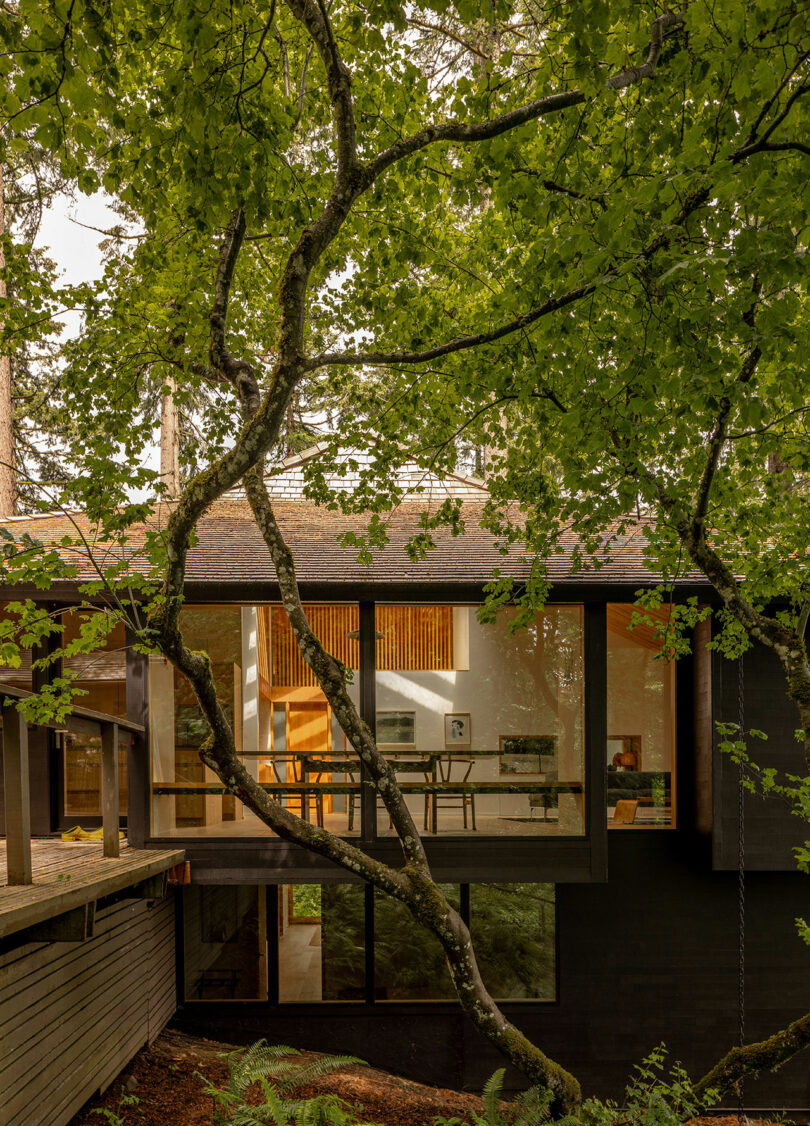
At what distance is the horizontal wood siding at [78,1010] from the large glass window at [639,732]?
4.73 meters

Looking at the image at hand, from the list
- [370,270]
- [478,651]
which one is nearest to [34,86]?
[370,270]

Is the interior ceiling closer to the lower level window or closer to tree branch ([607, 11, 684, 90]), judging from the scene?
the lower level window

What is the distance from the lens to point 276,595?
291 inches

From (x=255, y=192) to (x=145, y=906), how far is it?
6126mm

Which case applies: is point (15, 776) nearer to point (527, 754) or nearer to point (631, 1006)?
point (527, 754)

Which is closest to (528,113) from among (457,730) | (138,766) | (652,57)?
(652,57)

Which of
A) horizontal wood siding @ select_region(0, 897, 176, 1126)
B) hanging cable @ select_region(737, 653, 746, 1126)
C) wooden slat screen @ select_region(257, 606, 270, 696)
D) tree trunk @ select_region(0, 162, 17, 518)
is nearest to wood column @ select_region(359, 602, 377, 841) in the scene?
wooden slat screen @ select_region(257, 606, 270, 696)

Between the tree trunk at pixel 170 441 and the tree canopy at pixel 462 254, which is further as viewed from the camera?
the tree trunk at pixel 170 441

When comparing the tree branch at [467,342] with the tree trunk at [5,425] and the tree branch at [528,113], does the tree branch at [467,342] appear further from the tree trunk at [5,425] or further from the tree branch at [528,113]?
the tree trunk at [5,425]

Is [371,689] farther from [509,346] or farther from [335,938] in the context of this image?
[509,346]

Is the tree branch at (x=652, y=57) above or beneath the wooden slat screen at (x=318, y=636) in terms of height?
above

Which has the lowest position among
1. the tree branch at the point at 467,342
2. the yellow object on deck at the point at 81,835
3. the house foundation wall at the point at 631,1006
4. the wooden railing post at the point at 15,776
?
the house foundation wall at the point at 631,1006

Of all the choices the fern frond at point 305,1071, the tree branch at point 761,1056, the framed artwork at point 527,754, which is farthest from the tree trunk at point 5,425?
the tree branch at point 761,1056

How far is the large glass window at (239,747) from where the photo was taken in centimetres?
753
